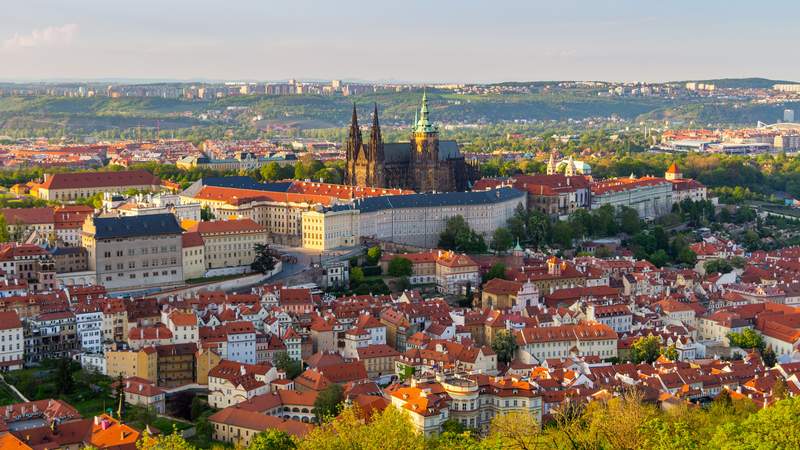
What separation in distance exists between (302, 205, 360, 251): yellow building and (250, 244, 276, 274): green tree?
18.3ft

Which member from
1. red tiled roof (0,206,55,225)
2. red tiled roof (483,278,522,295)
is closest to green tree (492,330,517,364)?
red tiled roof (483,278,522,295)

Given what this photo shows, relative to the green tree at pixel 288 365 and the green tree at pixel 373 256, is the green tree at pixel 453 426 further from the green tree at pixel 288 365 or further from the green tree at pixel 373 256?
the green tree at pixel 373 256

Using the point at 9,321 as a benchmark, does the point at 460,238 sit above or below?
below

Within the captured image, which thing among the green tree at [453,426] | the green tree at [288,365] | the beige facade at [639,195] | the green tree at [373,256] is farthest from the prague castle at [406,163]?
the green tree at [453,426]

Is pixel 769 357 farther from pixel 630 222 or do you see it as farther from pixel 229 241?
pixel 630 222

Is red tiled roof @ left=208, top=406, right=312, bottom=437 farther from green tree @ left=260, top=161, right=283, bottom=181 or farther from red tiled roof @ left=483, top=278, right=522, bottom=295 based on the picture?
green tree @ left=260, top=161, right=283, bottom=181

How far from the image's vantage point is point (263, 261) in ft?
208

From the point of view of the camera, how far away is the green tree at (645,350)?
51.9 meters

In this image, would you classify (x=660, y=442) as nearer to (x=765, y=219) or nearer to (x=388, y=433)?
(x=388, y=433)

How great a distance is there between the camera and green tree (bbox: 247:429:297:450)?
35.7m

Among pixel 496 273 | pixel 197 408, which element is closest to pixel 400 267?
pixel 496 273

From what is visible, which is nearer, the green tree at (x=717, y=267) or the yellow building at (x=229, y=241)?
the yellow building at (x=229, y=241)

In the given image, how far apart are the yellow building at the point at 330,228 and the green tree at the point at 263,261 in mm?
5568

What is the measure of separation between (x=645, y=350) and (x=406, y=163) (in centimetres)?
3993
